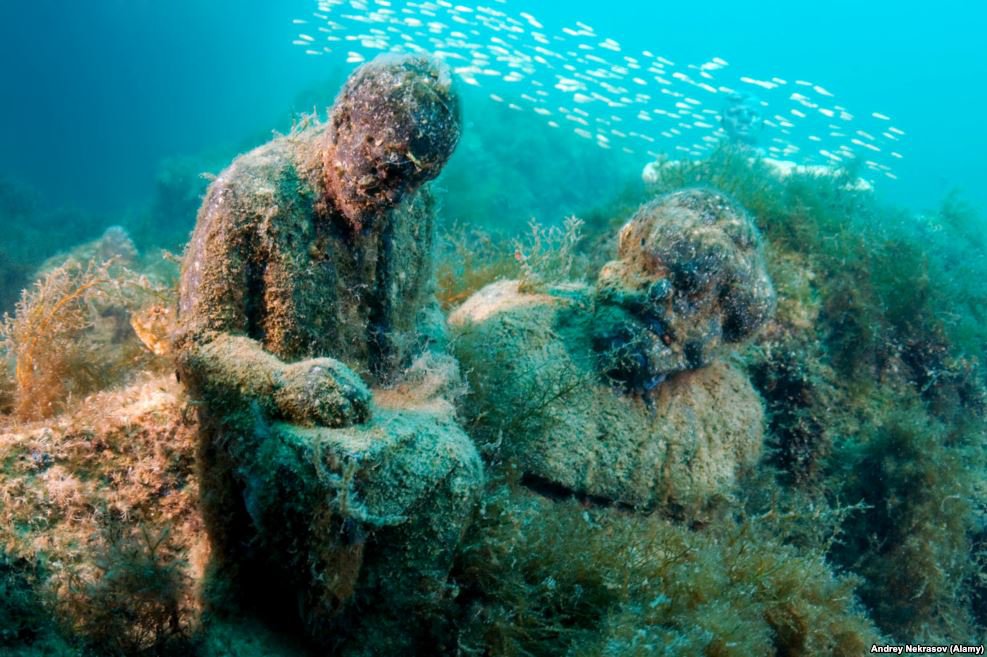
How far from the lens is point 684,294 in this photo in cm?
455

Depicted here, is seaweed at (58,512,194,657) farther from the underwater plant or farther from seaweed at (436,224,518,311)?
seaweed at (436,224,518,311)

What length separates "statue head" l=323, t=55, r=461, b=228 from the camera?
9.21ft

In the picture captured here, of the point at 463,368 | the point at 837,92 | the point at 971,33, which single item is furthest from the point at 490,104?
the point at 971,33

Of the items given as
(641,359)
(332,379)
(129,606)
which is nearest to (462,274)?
(641,359)

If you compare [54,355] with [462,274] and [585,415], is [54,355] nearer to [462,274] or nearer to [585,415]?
[585,415]

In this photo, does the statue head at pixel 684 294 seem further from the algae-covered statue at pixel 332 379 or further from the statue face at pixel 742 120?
the statue face at pixel 742 120

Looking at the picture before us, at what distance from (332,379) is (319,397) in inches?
→ 4.3

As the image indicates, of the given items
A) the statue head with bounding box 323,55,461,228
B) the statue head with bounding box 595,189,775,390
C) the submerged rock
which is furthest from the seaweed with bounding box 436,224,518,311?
the statue head with bounding box 323,55,461,228

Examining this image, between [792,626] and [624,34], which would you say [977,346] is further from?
[624,34]

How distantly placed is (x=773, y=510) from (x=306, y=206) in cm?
433

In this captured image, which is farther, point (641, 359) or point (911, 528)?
point (911, 528)

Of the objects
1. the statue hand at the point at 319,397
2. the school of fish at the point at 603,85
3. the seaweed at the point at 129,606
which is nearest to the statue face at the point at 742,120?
the school of fish at the point at 603,85

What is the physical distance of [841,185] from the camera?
9.98 metres

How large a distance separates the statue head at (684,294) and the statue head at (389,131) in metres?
2.28
